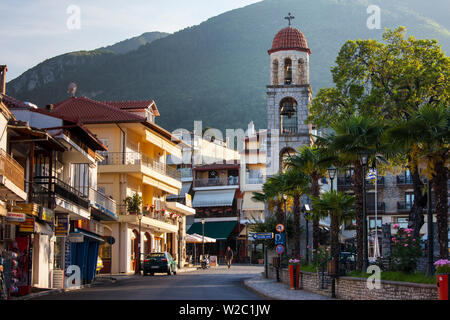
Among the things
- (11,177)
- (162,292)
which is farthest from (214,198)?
(11,177)

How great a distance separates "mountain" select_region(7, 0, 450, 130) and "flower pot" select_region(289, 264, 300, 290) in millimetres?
105625

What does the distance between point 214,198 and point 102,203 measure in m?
43.1

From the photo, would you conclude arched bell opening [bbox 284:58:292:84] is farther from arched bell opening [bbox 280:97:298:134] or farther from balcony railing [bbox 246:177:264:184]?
balcony railing [bbox 246:177:264:184]

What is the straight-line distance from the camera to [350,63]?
4188cm

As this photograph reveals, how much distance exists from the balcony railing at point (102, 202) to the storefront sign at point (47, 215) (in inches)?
415

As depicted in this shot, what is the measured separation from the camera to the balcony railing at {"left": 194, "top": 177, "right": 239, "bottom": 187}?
286ft

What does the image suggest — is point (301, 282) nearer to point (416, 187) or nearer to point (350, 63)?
point (416, 187)

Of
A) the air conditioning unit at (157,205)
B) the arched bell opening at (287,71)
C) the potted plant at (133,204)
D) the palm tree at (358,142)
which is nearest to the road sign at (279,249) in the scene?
the palm tree at (358,142)

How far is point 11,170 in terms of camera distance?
24.0 metres

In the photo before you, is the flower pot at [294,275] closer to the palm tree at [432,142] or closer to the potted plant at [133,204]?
the palm tree at [432,142]

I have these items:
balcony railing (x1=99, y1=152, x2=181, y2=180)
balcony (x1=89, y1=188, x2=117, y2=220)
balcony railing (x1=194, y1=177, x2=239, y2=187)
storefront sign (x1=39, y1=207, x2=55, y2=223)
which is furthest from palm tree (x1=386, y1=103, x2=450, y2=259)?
balcony railing (x1=194, y1=177, x2=239, y2=187)

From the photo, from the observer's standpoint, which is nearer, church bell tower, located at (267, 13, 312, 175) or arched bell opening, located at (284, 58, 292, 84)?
church bell tower, located at (267, 13, 312, 175)

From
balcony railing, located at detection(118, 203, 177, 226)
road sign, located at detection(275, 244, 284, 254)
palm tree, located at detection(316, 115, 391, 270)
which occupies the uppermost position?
palm tree, located at detection(316, 115, 391, 270)

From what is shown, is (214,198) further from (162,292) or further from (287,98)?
(162,292)
